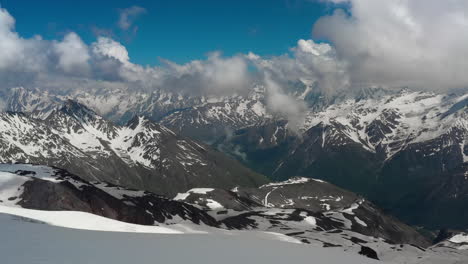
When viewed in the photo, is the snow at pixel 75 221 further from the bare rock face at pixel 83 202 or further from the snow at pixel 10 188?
the snow at pixel 10 188

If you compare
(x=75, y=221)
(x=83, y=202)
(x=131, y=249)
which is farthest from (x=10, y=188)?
(x=131, y=249)

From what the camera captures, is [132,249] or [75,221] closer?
[132,249]

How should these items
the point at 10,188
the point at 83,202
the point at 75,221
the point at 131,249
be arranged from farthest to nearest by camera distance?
1. the point at 83,202
2. the point at 10,188
3. the point at 75,221
4. the point at 131,249

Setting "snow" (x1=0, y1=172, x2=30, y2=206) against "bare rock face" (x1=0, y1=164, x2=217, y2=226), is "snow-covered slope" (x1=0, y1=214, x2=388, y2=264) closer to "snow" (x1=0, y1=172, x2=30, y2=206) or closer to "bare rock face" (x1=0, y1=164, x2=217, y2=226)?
"bare rock face" (x1=0, y1=164, x2=217, y2=226)

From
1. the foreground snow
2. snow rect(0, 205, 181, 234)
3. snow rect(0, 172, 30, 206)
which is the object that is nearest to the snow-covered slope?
the foreground snow

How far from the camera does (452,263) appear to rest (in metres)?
126

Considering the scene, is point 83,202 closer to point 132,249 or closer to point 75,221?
point 75,221

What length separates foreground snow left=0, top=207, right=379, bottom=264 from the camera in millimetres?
23656

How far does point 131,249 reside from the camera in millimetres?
27281

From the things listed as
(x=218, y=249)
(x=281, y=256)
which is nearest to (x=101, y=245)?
(x=218, y=249)

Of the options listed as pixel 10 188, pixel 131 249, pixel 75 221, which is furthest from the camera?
pixel 10 188

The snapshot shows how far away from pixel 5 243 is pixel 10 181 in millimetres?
151095

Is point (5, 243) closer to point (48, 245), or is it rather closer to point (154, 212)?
point (48, 245)

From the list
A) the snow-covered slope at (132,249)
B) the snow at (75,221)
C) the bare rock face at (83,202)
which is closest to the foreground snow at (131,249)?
the snow-covered slope at (132,249)
